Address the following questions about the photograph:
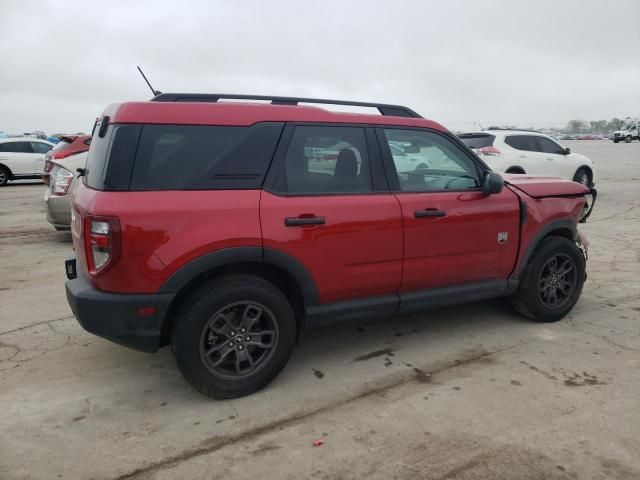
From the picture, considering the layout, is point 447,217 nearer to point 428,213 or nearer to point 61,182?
point 428,213

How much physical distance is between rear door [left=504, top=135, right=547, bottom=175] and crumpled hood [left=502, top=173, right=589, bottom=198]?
6882 millimetres

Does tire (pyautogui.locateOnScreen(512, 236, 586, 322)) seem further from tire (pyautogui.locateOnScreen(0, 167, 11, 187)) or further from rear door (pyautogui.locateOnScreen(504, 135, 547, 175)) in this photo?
tire (pyautogui.locateOnScreen(0, 167, 11, 187))

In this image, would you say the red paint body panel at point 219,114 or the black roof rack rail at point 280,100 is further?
the black roof rack rail at point 280,100

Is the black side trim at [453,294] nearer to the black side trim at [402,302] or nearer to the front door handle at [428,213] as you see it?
the black side trim at [402,302]

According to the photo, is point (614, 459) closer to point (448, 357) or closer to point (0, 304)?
point (448, 357)

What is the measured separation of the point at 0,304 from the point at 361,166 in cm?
380

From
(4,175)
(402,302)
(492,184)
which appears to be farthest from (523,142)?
(4,175)

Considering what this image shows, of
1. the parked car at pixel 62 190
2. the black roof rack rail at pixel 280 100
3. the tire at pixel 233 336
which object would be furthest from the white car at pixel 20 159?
the tire at pixel 233 336

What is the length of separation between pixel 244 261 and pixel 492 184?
78.9 inches

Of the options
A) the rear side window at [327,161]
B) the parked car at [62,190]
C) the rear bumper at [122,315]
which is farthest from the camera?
the parked car at [62,190]

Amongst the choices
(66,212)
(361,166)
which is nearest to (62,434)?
(361,166)

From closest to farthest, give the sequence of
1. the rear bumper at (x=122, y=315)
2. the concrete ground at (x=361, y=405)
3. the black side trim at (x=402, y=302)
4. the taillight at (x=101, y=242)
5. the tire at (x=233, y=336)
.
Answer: the concrete ground at (x=361, y=405) < the taillight at (x=101, y=242) < the rear bumper at (x=122, y=315) < the tire at (x=233, y=336) < the black side trim at (x=402, y=302)

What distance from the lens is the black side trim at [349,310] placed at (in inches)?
134

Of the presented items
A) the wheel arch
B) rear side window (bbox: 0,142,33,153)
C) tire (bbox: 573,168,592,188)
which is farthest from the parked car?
rear side window (bbox: 0,142,33,153)
